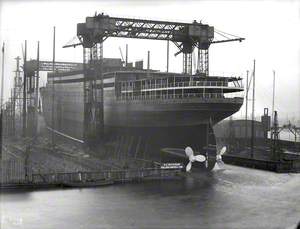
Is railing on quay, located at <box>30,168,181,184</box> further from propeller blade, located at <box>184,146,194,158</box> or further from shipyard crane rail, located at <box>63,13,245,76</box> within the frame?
shipyard crane rail, located at <box>63,13,245,76</box>

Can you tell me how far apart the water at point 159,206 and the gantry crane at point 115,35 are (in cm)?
1666

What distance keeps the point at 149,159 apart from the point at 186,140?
12.3 feet

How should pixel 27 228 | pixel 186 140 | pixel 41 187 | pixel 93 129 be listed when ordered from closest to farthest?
pixel 27 228
pixel 41 187
pixel 186 140
pixel 93 129

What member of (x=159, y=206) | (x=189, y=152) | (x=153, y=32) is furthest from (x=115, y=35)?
(x=159, y=206)

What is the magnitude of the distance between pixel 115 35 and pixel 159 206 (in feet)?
78.3

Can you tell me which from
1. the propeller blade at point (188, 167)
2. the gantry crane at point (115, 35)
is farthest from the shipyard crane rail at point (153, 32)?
the propeller blade at point (188, 167)

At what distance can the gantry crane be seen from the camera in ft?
129

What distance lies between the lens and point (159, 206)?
20.4 m

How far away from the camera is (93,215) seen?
18.2 metres

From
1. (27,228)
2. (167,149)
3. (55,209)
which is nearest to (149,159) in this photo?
(167,149)

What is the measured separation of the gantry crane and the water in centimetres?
1666

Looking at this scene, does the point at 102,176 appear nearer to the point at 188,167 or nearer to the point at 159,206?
the point at 159,206

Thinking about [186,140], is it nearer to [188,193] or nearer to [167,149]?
[167,149]

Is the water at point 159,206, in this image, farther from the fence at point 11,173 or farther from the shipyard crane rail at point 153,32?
the shipyard crane rail at point 153,32
